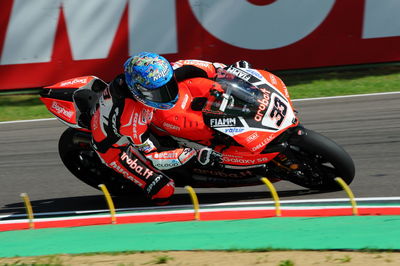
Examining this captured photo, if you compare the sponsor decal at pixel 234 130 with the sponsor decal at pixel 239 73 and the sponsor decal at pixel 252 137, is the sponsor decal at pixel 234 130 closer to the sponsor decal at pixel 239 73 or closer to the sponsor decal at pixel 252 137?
the sponsor decal at pixel 252 137

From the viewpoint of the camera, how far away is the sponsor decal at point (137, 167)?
7090mm

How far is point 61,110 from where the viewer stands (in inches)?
299

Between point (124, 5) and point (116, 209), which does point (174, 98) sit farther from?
point (124, 5)

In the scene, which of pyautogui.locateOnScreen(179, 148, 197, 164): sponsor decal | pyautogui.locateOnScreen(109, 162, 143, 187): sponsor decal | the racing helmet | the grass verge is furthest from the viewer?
the grass verge

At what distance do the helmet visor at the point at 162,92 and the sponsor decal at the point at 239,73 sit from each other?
2.10 ft

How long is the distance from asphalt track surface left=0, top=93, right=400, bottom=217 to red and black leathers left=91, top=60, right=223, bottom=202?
0.52 m

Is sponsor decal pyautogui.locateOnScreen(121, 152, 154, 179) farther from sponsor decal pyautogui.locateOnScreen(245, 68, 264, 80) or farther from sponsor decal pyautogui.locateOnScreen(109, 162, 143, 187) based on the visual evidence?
sponsor decal pyautogui.locateOnScreen(245, 68, 264, 80)

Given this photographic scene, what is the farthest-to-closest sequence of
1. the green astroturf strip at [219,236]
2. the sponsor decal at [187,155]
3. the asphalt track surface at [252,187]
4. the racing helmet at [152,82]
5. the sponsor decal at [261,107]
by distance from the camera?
the asphalt track surface at [252,187], the sponsor decal at [187,155], the sponsor decal at [261,107], the racing helmet at [152,82], the green astroturf strip at [219,236]

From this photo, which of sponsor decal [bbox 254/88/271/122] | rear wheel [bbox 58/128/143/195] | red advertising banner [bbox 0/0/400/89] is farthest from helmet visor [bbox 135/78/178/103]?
red advertising banner [bbox 0/0/400/89]

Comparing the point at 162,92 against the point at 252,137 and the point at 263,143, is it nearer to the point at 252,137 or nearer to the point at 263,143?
the point at 252,137

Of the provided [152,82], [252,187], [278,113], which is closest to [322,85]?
[252,187]

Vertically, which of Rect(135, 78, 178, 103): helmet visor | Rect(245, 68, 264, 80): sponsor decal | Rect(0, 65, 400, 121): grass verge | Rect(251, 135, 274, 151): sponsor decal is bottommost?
Rect(0, 65, 400, 121): grass verge

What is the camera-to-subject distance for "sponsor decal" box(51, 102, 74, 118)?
298 inches

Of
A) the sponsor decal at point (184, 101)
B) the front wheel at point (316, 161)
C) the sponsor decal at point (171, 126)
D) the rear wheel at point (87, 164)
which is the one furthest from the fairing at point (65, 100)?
the front wheel at point (316, 161)
